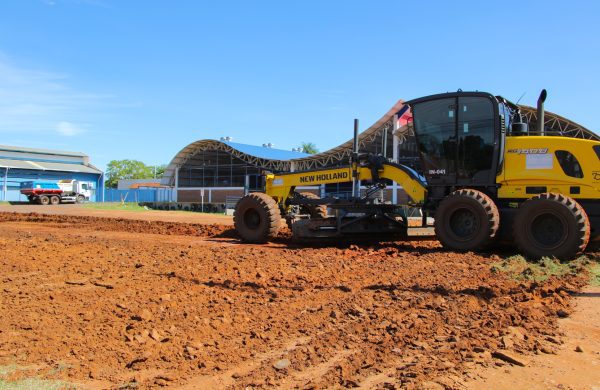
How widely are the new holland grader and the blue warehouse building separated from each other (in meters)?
45.1

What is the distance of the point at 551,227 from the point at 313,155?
35415 mm

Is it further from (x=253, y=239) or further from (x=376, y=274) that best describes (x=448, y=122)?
(x=253, y=239)

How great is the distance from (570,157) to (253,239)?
7203 mm

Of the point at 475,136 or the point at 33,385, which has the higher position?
the point at 475,136

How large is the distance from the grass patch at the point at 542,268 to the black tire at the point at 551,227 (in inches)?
8.2

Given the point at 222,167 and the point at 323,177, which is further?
the point at 222,167

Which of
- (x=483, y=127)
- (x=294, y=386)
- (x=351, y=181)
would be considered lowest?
(x=294, y=386)

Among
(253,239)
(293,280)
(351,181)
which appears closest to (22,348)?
(293,280)

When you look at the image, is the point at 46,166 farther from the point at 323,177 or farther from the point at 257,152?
the point at 323,177

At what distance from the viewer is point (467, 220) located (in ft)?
31.9

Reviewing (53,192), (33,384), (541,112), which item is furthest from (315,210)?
(53,192)

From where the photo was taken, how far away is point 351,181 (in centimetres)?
1220

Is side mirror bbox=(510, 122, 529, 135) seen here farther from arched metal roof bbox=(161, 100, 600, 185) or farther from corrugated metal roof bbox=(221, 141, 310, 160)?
corrugated metal roof bbox=(221, 141, 310, 160)

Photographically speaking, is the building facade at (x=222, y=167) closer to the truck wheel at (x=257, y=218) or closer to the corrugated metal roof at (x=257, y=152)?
the corrugated metal roof at (x=257, y=152)
